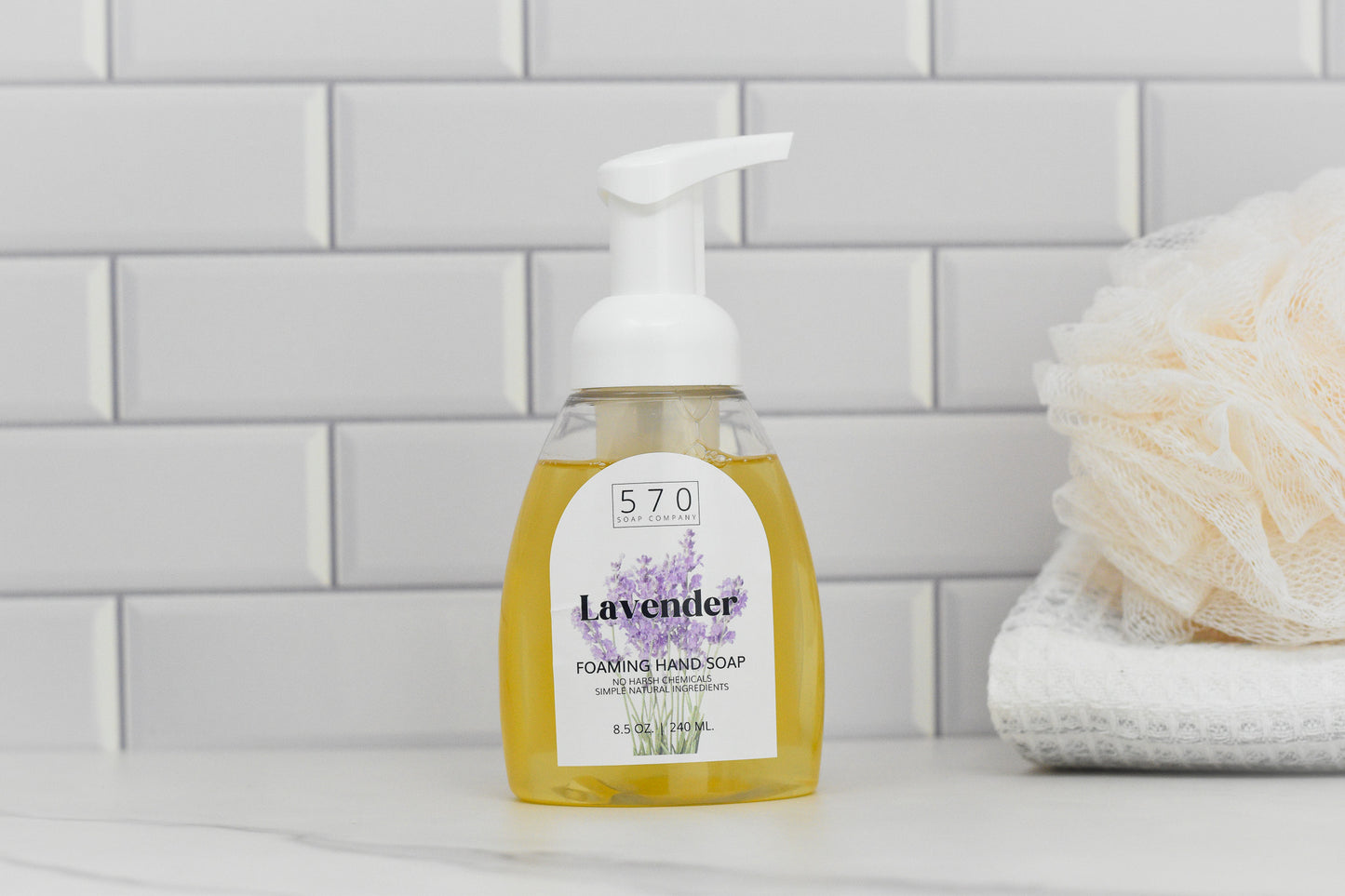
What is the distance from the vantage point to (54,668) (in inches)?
22.5

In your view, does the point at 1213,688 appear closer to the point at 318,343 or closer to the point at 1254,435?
the point at 1254,435

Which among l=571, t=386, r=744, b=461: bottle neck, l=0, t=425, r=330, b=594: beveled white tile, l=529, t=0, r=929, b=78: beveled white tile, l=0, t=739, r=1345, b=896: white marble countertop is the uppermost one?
l=529, t=0, r=929, b=78: beveled white tile

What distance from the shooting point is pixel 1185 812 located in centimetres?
39

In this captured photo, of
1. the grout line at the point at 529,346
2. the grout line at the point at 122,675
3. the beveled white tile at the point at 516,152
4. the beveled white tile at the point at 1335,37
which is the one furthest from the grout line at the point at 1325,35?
the grout line at the point at 122,675

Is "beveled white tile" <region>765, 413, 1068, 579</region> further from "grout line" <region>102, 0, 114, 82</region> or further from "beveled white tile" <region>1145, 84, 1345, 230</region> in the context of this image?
"grout line" <region>102, 0, 114, 82</region>

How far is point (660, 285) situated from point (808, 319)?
17 centimetres

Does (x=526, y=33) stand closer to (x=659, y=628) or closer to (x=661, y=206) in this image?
(x=661, y=206)

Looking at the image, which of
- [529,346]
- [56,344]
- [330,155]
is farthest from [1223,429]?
[56,344]

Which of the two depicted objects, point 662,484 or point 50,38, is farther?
point 50,38

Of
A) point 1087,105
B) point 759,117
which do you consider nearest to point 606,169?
point 759,117

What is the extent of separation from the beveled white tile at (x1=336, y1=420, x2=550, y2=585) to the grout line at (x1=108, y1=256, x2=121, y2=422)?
11cm

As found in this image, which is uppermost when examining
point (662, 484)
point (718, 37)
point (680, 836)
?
point (718, 37)

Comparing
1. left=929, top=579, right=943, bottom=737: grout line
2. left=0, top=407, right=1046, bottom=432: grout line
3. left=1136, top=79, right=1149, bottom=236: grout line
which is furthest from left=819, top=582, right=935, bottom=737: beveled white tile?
left=1136, top=79, right=1149, bottom=236: grout line

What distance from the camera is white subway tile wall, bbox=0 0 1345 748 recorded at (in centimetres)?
57
